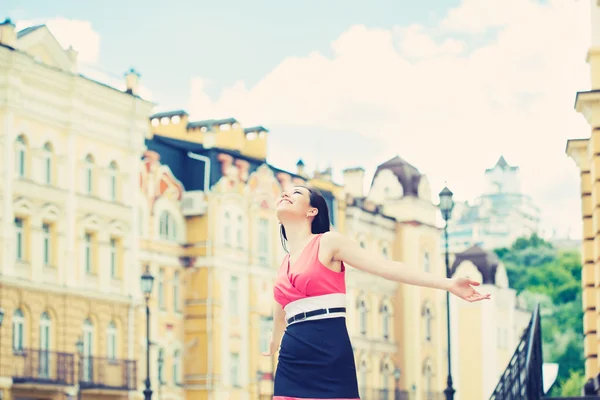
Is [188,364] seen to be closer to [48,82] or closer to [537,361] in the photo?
[48,82]

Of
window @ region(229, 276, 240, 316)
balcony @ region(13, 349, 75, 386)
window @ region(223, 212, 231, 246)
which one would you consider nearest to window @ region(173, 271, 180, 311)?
window @ region(229, 276, 240, 316)

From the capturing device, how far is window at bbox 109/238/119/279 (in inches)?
1743

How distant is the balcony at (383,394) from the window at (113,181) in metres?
18.8

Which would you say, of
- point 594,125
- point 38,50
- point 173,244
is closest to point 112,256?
point 173,244

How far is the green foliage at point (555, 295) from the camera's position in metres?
75.2

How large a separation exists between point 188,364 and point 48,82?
480 inches

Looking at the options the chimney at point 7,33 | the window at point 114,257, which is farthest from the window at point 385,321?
the chimney at point 7,33

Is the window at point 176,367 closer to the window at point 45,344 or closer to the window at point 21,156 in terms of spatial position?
the window at point 45,344

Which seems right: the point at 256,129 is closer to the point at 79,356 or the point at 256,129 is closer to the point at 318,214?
the point at 79,356

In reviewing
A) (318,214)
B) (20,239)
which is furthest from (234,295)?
(318,214)

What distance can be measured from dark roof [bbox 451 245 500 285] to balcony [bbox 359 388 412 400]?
629 inches

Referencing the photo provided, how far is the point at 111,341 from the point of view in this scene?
43688 millimetres

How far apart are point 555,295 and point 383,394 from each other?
99.9ft

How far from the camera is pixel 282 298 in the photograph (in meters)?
6.93
